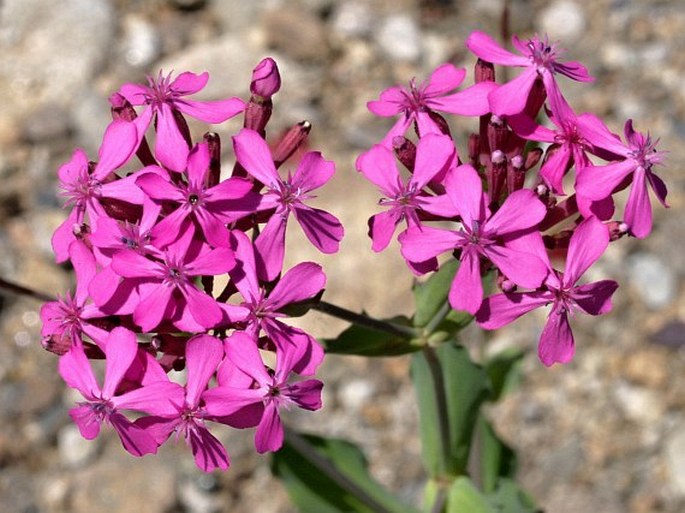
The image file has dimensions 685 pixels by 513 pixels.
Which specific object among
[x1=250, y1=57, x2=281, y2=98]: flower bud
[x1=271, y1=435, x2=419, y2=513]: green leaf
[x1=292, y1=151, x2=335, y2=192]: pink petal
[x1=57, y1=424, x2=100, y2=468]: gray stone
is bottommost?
[x1=57, y1=424, x2=100, y2=468]: gray stone

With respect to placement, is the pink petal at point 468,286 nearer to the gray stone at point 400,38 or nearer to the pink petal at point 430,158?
the pink petal at point 430,158

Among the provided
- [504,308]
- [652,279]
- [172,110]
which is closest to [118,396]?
[172,110]

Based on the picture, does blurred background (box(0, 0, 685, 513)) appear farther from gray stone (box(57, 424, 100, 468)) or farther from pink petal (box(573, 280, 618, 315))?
pink petal (box(573, 280, 618, 315))

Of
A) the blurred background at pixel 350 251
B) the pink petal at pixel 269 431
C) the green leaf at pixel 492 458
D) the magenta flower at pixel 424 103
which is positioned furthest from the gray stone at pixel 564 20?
the pink petal at pixel 269 431

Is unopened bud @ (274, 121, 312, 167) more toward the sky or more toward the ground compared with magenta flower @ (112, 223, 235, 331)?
more toward the sky

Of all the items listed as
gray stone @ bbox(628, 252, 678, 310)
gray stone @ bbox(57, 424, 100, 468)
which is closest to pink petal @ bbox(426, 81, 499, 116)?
gray stone @ bbox(628, 252, 678, 310)

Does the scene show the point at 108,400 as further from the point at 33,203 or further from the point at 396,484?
the point at 33,203

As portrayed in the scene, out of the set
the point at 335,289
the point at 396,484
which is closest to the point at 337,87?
the point at 335,289

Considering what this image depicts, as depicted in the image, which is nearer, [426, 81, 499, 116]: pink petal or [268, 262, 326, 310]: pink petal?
[268, 262, 326, 310]: pink petal
